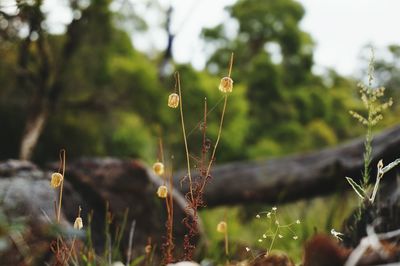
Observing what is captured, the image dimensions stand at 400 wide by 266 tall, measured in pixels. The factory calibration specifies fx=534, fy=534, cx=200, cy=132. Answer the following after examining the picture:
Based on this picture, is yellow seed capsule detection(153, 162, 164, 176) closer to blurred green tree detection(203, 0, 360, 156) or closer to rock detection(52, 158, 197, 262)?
rock detection(52, 158, 197, 262)

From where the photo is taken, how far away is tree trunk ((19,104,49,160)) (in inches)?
366

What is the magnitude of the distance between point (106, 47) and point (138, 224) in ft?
26.2

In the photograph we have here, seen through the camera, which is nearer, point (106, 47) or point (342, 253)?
point (342, 253)

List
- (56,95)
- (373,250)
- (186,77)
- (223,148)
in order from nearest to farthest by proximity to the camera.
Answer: (373,250)
(56,95)
(186,77)
(223,148)

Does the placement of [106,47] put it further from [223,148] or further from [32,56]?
[223,148]

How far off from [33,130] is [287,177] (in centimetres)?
547

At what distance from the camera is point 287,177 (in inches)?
238

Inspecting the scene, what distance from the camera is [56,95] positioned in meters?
10.5

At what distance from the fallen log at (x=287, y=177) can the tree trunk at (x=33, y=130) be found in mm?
3750

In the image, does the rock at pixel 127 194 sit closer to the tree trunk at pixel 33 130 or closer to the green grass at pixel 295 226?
the green grass at pixel 295 226

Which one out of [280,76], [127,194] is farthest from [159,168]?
[280,76]

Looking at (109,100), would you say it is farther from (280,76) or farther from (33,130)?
(280,76)

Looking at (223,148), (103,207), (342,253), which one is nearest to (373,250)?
(342,253)

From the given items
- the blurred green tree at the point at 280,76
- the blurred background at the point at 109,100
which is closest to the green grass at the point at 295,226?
the blurred background at the point at 109,100
